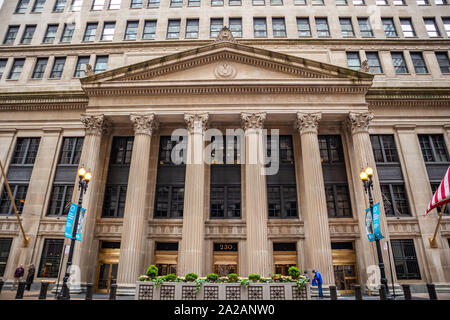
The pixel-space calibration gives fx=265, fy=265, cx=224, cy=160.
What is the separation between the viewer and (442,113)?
939 inches

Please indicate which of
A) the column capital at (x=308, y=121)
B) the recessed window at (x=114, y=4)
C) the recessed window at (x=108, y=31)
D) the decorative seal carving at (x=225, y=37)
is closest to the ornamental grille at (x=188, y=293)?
the column capital at (x=308, y=121)

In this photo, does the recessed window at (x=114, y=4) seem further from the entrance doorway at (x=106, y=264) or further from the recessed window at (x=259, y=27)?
the entrance doorway at (x=106, y=264)

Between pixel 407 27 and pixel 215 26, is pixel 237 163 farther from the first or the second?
pixel 407 27

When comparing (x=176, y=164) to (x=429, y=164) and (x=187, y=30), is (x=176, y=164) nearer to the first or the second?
(x=187, y=30)

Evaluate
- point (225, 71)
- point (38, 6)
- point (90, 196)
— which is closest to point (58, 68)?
point (38, 6)

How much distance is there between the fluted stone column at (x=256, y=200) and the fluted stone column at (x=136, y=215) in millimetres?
7693

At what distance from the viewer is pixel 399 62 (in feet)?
88.5

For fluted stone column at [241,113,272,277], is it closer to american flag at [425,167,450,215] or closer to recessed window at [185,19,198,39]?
american flag at [425,167,450,215]

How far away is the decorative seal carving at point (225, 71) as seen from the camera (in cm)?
2202

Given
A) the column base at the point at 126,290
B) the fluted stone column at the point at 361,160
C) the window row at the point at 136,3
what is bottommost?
the column base at the point at 126,290

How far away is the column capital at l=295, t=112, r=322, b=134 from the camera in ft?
68.3

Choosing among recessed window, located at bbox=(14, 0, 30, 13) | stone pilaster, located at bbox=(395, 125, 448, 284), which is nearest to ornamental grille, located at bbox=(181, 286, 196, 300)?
stone pilaster, located at bbox=(395, 125, 448, 284)

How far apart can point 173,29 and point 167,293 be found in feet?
88.6
